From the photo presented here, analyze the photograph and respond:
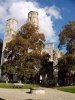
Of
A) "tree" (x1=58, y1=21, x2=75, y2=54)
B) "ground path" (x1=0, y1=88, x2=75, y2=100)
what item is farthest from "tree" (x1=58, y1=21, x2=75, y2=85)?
"ground path" (x1=0, y1=88, x2=75, y2=100)

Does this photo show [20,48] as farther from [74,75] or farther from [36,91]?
[36,91]

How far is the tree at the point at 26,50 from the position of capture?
43.7 meters

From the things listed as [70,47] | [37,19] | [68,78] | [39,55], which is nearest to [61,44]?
[70,47]

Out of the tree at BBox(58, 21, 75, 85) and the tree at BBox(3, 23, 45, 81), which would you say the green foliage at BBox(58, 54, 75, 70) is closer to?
the tree at BBox(58, 21, 75, 85)

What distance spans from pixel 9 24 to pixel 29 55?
59.2ft

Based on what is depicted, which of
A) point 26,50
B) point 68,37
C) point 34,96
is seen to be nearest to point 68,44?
point 68,37

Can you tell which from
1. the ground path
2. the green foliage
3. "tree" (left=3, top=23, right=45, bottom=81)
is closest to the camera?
the ground path

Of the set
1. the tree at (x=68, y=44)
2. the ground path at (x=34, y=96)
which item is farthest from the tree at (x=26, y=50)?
the ground path at (x=34, y=96)

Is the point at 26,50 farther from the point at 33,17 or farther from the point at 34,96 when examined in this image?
the point at 34,96

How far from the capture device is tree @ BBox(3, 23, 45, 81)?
43.7 m

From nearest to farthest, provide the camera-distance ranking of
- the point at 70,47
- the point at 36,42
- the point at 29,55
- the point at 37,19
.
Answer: the point at 70,47
the point at 29,55
the point at 36,42
the point at 37,19

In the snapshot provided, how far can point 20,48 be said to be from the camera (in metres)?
44.9

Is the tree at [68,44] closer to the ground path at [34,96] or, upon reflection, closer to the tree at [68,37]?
the tree at [68,37]

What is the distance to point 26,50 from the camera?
Result: 45562mm
